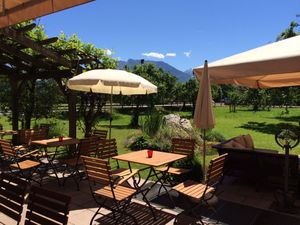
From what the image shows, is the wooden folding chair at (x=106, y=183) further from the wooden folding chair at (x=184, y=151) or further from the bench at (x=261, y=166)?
the bench at (x=261, y=166)

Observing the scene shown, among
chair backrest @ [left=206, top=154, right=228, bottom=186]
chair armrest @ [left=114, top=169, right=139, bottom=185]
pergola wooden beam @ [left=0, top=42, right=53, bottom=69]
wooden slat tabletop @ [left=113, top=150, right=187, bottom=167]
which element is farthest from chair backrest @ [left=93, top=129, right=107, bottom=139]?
chair backrest @ [left=206, top=154, right=228, bottom=186]

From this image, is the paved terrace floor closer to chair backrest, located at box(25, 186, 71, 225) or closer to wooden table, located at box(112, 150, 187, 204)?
wooden table, located at box(112, 150, 187, 204)

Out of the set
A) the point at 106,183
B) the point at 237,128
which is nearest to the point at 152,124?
the point at 106,183

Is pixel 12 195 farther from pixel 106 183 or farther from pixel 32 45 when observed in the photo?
pixel 32 45

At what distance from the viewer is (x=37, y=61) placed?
910cm

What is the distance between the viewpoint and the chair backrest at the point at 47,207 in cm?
252

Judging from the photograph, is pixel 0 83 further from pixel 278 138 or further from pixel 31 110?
pixel 278 138

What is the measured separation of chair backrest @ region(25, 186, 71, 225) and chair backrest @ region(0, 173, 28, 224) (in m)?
0.19

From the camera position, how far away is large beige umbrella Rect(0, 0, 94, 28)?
2346 mm

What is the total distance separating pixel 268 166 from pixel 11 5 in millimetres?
5300

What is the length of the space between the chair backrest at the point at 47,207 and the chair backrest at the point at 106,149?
3.30 m

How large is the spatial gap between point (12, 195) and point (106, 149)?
10.8ft

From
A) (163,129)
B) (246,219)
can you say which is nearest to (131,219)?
(246,219)

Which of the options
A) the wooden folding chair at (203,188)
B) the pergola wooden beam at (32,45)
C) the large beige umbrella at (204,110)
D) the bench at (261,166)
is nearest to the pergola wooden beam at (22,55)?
the pergola wooden beam at (32,45)
